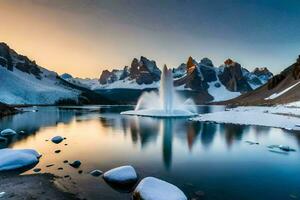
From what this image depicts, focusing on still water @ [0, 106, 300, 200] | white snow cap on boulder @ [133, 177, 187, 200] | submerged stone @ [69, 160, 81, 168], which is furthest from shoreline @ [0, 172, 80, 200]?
white snow cap on boulder @ [133, 177, 187, 200]

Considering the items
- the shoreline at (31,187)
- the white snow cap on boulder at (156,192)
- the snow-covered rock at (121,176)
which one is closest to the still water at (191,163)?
the snow-covered rock at (121,176)

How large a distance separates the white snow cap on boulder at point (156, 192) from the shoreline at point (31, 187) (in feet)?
14.8

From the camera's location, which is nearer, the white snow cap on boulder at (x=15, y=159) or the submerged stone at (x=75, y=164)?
the white snow cap on boulder at (x=15, y=159)

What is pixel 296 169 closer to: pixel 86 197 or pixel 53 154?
pixel 86 197

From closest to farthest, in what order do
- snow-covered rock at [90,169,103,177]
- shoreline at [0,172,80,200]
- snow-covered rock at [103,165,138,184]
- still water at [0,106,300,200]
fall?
shoreline at [0,172,80,200] → still water at [0,106,300,200] → snow-covered rock at [103,165,138,184] → snow-covered rock at [90,169,103,177]

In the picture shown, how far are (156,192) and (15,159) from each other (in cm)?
1604

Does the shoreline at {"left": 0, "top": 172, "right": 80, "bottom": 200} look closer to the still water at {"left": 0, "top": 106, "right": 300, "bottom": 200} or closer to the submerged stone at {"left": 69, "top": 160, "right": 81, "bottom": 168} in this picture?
the still water at {"left": 0, "top": 106, "right": 300, "bottom": 200}

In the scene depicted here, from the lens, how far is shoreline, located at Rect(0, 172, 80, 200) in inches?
738

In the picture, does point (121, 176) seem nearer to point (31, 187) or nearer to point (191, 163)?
point (31, 187)

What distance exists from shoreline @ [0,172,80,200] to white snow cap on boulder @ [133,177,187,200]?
452cm

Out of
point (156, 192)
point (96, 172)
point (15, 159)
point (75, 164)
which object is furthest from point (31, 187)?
point (156, 192)

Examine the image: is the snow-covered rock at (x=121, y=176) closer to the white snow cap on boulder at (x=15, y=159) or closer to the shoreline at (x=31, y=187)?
the shoreline at (x=31, y=187)

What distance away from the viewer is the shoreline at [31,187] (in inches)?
738

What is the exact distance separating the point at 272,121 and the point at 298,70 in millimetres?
150188
